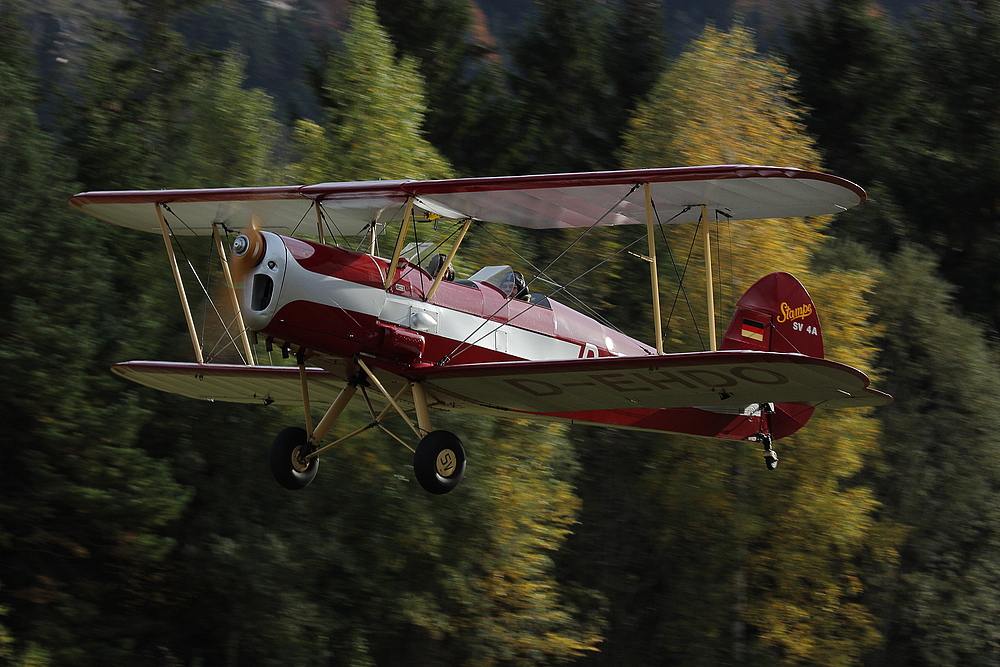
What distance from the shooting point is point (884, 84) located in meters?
35.6

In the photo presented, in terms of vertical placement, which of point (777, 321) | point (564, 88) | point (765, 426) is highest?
point (777, 321)

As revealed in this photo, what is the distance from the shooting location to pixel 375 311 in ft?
31.1

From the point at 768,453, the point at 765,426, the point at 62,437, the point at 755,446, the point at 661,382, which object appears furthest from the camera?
the point at 755,446

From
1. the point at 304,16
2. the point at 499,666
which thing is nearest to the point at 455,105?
the point at 499,666

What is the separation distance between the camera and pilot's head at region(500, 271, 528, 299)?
10.5 m

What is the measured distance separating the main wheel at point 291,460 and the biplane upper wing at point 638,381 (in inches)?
27.3

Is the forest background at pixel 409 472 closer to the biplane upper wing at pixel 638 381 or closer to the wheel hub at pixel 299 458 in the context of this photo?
the biplane upper wing at pixel 638 381

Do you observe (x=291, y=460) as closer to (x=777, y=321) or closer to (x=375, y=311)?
(x=375, y=311)

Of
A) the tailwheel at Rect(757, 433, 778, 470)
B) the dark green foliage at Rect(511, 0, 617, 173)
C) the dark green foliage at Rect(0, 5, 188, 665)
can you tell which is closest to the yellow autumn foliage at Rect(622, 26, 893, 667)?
the tailwheel at Rect(757, 433, 778, 470)

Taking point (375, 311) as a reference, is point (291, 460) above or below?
below

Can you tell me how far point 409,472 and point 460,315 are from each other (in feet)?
29.8

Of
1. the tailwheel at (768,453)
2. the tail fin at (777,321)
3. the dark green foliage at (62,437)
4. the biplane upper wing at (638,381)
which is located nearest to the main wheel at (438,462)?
the biplane upper wing at (638,381)

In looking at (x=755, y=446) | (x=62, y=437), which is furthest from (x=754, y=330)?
(x=62, y=437)

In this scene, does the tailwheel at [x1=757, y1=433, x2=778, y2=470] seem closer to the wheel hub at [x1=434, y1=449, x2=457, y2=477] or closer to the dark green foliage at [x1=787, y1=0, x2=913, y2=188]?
the wheel hub at [x1=434, y1=449, x2=457, y2=477]
